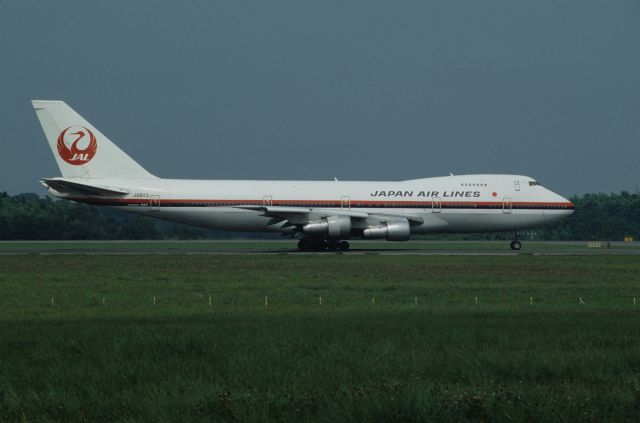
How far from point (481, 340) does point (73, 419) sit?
22.0ft

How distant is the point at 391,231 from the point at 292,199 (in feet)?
20.6

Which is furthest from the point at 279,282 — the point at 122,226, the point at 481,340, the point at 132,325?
the point at 122,226

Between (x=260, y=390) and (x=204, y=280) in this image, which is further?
(x=204, y=280)

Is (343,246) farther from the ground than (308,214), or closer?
closer

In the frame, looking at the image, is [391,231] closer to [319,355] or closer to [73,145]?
[73,145]

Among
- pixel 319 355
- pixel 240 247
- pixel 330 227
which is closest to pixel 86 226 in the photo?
pixel 240 247

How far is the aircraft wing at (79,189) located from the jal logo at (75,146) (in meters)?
3.39

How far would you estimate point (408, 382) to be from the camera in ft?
31.5

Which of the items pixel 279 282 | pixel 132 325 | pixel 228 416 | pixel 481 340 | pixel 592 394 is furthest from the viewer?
pixel 279 282

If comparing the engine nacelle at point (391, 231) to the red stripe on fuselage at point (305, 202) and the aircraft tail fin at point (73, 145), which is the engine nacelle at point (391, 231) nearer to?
the red stripe on fuselage at point (305, 202)

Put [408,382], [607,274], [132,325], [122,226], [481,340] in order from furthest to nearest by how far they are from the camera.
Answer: [122,226]
[607,274]
[132,325]
[481,340]
[408,382]

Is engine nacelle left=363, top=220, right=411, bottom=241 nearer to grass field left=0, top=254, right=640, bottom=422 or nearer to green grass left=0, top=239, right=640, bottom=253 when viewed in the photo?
green grass left=0, top=239, right=640, bottom=253

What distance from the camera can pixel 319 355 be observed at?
37.4 feet

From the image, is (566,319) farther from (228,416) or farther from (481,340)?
(228,416)
